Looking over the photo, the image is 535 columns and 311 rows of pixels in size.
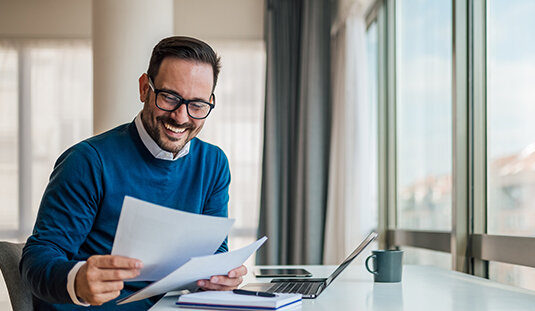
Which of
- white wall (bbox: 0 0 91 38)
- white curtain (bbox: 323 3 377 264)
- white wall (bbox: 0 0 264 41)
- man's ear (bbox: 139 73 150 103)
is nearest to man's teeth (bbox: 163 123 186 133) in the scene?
man's ear (bbox: 139 73 150 103)

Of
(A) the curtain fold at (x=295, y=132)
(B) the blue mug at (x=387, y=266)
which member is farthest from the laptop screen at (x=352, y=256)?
(A) the curtain fold at (x=295, y=132)

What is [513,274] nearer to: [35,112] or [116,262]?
[116,262]

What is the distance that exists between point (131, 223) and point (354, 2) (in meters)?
2.99

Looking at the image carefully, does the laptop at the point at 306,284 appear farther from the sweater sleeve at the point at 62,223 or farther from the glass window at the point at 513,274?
the glass window at the point at 513,274

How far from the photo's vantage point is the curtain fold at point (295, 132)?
4543mm

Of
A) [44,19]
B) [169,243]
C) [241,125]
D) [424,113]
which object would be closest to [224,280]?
[169,243]

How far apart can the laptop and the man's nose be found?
1.49 feet

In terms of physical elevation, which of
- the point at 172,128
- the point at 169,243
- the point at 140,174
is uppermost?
the point at 172,128

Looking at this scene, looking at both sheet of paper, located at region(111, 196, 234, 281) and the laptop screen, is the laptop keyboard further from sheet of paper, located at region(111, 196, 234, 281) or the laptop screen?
sheet of paper, located at region(111, 196, 234, 281)

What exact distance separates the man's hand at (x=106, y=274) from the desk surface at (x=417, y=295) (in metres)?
0.17

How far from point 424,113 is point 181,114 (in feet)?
6.32

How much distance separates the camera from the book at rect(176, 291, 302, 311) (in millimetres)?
1284

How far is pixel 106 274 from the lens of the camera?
46.8 inches

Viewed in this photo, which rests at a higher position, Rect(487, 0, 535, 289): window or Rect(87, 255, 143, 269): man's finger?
Rect(487, 0, 535, 289): window
